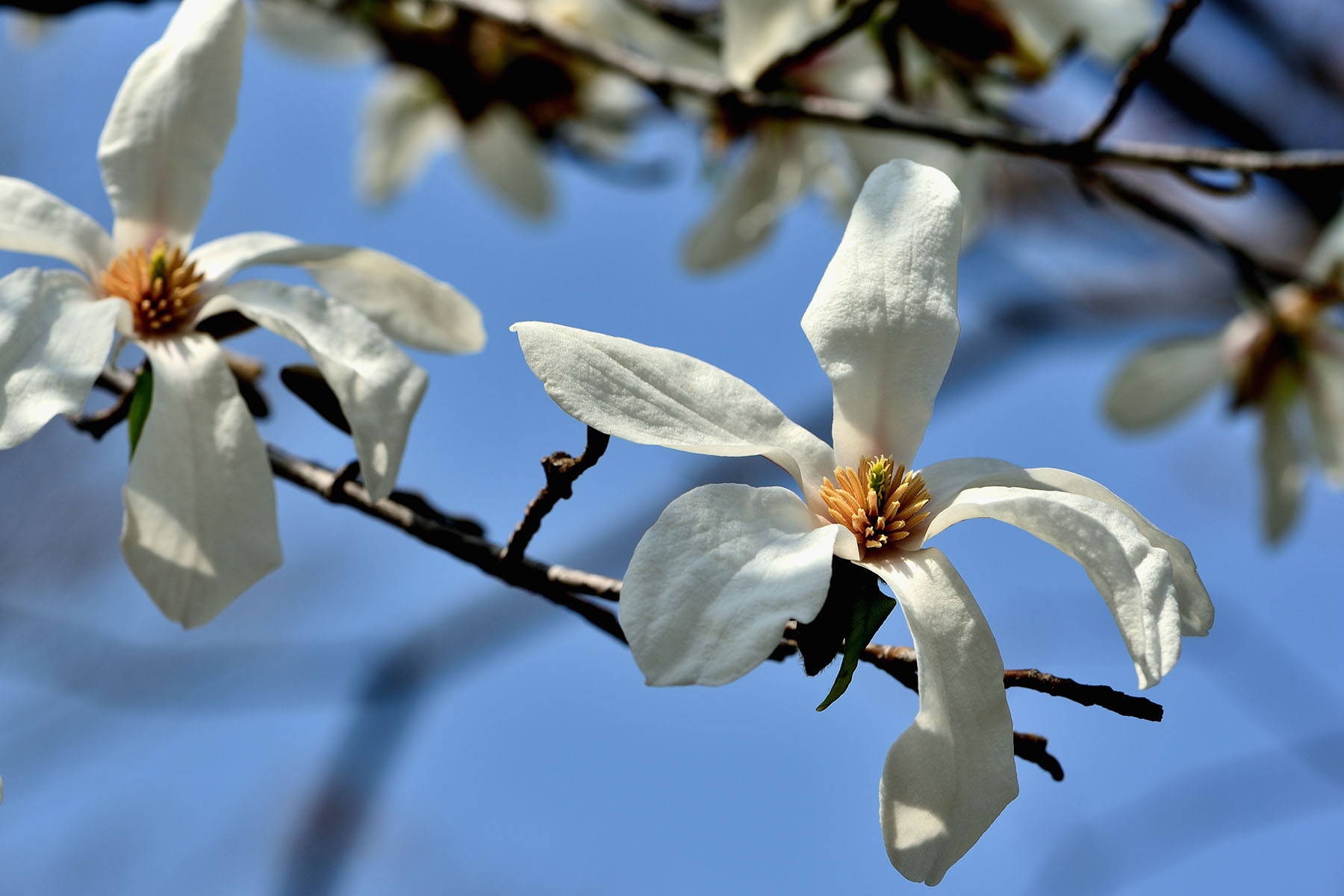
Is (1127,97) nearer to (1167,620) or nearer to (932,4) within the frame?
(932,4)

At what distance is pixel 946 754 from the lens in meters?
0.46

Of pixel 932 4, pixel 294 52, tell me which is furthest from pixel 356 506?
pixel 294 52

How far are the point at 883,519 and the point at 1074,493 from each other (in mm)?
86

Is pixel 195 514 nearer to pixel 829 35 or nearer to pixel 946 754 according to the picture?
pixel 946 754

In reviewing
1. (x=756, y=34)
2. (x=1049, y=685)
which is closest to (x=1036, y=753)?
(x=1049, y=685)

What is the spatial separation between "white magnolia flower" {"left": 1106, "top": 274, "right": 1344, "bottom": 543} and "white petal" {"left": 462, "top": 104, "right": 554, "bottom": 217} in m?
0.91

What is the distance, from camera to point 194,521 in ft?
1.77

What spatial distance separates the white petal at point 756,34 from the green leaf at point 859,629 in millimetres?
664

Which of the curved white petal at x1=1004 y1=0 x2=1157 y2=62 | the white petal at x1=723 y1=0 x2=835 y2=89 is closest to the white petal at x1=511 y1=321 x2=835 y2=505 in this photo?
the white petal at x1=723 y1=0 x2=835 y2=89

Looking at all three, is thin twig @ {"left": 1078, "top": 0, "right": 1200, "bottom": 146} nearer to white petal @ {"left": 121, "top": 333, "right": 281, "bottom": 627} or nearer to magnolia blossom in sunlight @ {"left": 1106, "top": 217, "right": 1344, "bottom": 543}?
magnolia blossom in sunlight @ {"left": 1106, "top": 217, "right": 1344, "bottom": 543}

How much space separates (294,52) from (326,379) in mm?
1174

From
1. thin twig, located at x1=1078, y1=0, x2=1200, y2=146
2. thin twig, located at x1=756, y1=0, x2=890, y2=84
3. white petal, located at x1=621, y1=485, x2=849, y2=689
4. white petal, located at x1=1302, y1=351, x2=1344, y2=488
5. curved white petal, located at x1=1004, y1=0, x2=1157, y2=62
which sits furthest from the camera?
white petal, located at x1=1302, y1=351, x2=1344, y2=488

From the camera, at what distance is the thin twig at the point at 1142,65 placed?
748mm

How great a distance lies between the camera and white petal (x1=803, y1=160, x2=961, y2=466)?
0.51 meters
